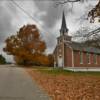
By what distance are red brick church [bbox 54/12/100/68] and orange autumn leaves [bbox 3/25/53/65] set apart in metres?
7.68

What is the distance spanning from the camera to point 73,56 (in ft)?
138

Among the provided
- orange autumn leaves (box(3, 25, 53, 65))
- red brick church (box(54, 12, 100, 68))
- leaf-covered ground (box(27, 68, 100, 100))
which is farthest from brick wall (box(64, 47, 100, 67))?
leaf-covered ground (box(27, 68, 100, 100))

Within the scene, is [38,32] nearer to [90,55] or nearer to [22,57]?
[22,57]

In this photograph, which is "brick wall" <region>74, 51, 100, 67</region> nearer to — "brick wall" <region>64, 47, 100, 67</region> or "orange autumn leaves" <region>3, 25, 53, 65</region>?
"brick wall" <region>64, 47, 100, 67</region>

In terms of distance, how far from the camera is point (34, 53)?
56.8 meters

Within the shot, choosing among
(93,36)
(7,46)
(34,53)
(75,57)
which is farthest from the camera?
(7,46)

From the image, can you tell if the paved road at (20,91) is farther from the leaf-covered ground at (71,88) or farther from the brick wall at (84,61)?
the brick wall at (84,61)

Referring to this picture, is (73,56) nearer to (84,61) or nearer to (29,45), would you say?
(84,61)

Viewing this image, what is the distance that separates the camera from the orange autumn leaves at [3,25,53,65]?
2228 inches

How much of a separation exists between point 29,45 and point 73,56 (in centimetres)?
1712

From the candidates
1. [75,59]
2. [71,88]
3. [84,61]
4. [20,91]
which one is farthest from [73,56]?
[20,91]

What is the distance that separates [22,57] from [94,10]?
45579 mm

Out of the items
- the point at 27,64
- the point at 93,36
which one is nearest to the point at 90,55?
the point at 27,64

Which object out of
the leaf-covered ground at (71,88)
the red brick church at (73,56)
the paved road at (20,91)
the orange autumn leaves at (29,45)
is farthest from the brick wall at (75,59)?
the paved road at (20,91)
